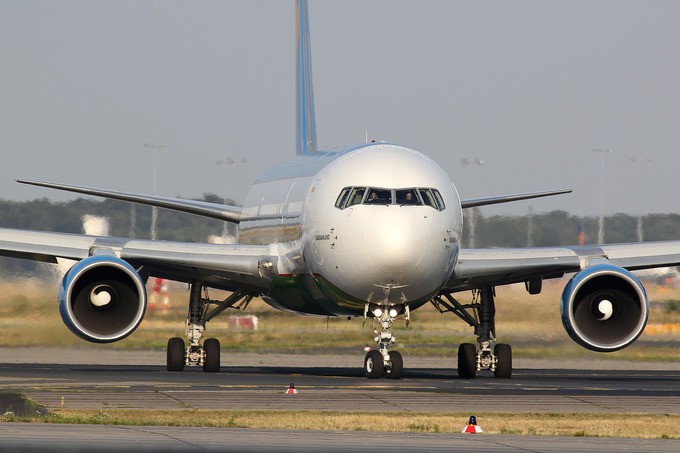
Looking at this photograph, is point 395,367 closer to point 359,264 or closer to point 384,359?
point 384,359

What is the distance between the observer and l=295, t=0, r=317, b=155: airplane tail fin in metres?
34.9

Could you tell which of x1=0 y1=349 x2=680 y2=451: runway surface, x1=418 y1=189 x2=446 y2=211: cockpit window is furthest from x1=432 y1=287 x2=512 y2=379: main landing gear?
x1=418 y1=189 x2=446 y2=211: cockpit window

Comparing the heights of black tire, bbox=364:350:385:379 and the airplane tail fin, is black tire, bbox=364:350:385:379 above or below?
below

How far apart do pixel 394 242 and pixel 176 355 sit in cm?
670

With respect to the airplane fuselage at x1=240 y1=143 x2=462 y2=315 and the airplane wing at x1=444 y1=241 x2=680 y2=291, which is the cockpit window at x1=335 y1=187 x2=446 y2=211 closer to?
the airplane fuselage at x1=240 y1=143 x2=462 y2=315

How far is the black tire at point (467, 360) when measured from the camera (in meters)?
27.8

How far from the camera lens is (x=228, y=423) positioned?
1641 cm

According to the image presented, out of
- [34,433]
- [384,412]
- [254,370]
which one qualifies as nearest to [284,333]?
[254,370]

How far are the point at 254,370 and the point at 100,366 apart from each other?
322 centimetres

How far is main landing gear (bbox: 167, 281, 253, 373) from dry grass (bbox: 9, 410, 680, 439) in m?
10.5

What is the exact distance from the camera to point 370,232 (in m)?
23.6

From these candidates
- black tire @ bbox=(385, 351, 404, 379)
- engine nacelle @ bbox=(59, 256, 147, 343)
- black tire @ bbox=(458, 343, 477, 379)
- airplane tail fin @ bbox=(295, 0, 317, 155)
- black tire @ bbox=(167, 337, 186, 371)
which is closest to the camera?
black tire @ bbox=(385, 351, 404, 379)

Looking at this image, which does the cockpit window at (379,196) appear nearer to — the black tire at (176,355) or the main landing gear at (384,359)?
the main landing gear at (384,359)

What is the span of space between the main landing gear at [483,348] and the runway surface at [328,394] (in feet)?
1.26
